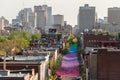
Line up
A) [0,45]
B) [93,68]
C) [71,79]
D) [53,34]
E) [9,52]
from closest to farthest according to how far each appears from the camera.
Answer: [93,68] → [71,79] → [9,52] → [0,45] → [53,34]

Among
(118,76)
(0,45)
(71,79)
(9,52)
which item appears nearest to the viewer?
(118,76)

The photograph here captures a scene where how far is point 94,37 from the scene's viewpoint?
120250 millimetres

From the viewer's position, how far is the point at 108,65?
54.7 m

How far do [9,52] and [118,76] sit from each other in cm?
5134

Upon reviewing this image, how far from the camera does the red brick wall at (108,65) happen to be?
54.5m

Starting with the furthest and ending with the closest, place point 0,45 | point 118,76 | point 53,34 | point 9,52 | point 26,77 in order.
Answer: point 53,34
point 0,45
point 9,52
point 118,76
point 26,77

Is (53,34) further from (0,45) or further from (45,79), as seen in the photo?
(45,79)

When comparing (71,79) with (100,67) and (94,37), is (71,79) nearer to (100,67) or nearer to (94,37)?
(100,67)

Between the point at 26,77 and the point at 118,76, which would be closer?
the point at 26,77

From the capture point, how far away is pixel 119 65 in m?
54.7

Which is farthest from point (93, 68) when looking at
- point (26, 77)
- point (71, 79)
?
point (26, 77)

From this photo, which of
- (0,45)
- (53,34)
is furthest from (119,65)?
(53,34)

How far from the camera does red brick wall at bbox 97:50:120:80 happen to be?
54.5 meters

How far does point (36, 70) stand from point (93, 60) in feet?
32.3
